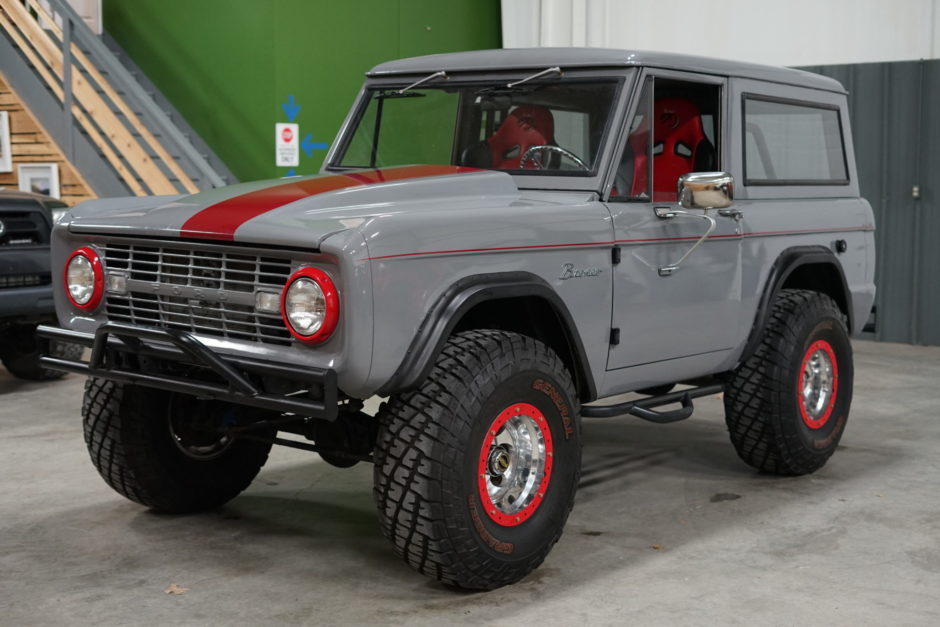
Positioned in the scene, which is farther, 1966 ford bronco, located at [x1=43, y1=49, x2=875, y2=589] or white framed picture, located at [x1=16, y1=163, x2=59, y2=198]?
white framed picture, located at [x1=16, y1=163, x2=59, y2=198]

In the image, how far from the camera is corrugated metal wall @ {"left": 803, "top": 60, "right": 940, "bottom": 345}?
10.0 metres

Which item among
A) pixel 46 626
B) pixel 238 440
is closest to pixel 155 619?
pixel 46 626

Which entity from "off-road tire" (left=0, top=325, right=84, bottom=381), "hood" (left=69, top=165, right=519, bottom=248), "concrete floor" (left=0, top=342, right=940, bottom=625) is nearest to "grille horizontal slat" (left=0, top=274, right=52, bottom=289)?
"off-road tire" (left=0, top=325, right=84, bottom=381)

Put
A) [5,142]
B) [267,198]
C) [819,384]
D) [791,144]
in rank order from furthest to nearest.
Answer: [5,142] < [819,384] < [791,144] < [267,198]

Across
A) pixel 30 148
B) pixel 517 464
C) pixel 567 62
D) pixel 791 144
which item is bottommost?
pixel 517 464

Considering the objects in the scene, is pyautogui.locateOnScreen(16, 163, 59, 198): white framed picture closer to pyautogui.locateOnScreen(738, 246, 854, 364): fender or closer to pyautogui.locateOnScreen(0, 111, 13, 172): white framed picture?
pyautogui.locateOnScreen(0, 111, 13, 172): white framed picture

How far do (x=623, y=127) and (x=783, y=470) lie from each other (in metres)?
1.96

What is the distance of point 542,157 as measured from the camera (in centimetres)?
458

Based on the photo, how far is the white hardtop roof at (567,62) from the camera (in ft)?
14.9

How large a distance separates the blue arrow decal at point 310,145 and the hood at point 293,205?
6415mm

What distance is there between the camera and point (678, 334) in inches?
184

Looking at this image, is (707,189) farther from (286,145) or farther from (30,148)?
(30,148)

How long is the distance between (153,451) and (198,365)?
3.46ft

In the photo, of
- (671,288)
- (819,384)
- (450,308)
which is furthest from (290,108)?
(450,308)
